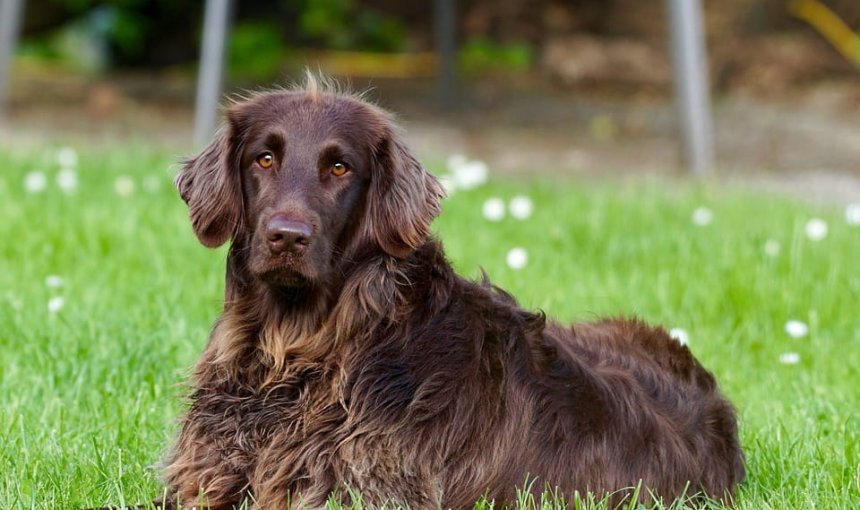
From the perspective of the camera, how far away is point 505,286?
5.72 meters

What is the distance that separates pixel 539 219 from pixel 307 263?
3887 mm

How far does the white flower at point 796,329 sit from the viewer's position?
5222 mm

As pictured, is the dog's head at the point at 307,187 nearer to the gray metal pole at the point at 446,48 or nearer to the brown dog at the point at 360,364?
the brown dog at the point at 360,364

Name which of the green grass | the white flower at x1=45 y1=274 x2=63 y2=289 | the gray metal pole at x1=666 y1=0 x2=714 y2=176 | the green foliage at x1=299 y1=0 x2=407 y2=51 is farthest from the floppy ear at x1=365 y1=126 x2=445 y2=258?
the green foliage at x1=299 y1=0 x2=407 y2=51

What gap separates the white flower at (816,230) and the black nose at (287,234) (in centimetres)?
404

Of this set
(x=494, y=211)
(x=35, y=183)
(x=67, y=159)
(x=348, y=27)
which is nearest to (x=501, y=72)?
(x=348, y=27)

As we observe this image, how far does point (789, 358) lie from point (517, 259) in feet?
4.64

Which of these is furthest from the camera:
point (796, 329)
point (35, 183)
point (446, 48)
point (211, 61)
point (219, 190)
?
point (446, 48)

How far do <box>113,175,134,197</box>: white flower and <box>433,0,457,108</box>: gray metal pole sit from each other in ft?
14.9

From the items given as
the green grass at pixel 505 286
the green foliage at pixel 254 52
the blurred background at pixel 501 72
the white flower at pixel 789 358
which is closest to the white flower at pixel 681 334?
the green grass at pixel 505 286

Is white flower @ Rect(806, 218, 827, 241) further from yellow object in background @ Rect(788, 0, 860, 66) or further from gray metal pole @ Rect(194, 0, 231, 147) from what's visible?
yellow object in background @ Rect(788, 0, 860, 66)

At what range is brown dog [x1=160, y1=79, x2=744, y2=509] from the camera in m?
3.22

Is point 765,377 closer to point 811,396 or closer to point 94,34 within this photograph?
point 811,396

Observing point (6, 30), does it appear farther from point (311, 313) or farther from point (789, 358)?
point (311, 313)
